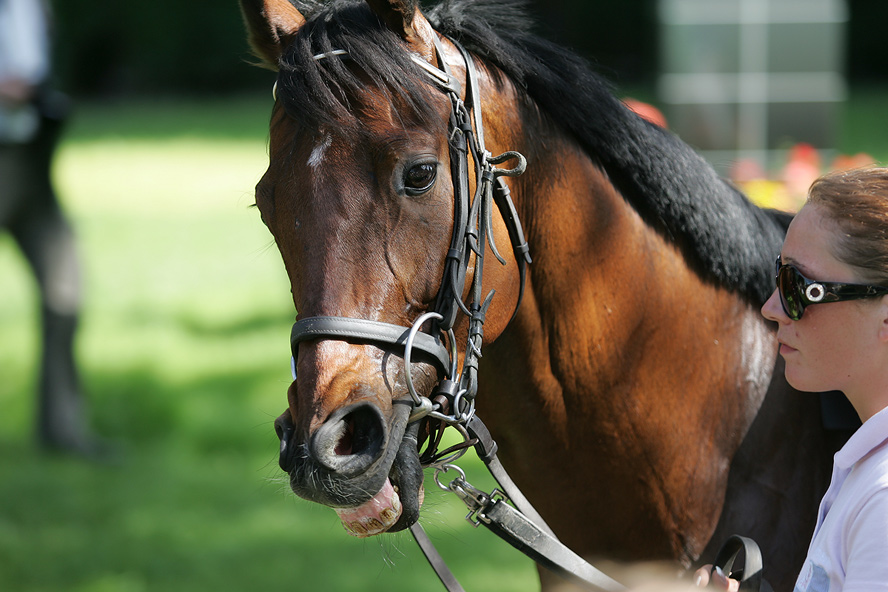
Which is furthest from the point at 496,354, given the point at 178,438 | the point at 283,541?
the point at 178,438

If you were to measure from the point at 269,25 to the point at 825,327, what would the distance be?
1.33 metres

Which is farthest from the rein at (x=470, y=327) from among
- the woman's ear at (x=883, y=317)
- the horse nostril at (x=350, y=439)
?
the woman's ear at (x=883, y=317)

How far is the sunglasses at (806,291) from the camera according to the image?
138 centimetres

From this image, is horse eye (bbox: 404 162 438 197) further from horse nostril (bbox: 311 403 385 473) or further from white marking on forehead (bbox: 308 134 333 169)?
horse nostril (bbox: 311 403 385 473)

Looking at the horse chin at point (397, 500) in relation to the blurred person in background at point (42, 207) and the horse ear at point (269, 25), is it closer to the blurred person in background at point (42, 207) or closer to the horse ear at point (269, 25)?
the horse ear at point (269, 25)

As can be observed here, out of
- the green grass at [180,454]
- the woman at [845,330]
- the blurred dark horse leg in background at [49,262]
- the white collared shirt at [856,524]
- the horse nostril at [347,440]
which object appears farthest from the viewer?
the blurred dark horse leg in background at [49,262]

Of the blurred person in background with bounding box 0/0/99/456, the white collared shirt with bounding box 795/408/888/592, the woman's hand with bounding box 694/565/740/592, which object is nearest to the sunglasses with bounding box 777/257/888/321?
the white collared shirt with bounding box 795/408/888/592

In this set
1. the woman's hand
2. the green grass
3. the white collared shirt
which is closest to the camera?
the white collared shirt

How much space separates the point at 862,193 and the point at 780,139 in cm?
851

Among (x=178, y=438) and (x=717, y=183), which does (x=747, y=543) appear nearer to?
(x=717, y=183)

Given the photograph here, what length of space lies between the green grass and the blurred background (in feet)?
0.05

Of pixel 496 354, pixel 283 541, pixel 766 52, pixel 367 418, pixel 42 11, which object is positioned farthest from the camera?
pixel 766 52

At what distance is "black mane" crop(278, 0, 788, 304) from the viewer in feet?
6.54

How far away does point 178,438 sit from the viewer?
5.84m
